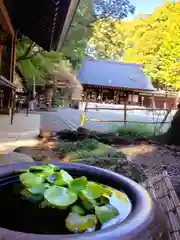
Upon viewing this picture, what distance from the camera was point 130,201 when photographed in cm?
71

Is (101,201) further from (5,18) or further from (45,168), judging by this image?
(5,18)

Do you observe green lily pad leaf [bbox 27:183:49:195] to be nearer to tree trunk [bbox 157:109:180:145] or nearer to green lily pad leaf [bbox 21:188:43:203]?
green lily pad leaf [bbox 21:188:43:203]

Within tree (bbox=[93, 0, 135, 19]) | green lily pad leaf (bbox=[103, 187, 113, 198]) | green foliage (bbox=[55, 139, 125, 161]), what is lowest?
green foliage (bbox=[55, 139, 125, 161])

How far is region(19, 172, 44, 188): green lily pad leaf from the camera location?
0.69m

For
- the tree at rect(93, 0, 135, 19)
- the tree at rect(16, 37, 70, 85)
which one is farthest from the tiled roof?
the tree at rect(16, 37, 70, 85)

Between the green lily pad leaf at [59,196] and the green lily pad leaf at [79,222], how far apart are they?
1.1 inches

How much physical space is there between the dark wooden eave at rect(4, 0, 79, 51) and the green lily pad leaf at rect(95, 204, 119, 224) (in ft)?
5.69

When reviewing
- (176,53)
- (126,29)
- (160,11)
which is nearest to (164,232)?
(176,53)

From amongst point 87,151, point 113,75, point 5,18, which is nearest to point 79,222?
point 87,151

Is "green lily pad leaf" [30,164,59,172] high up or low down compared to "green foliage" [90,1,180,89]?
down

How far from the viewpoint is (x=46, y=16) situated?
12.4ft

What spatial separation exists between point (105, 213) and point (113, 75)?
2424cm

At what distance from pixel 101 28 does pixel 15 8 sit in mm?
12950

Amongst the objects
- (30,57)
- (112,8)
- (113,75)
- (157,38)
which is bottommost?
(30,57)
